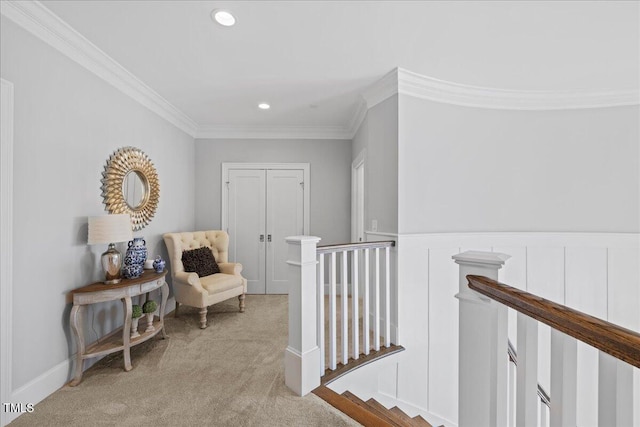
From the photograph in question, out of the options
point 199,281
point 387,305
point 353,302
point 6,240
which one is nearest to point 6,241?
point 6,240

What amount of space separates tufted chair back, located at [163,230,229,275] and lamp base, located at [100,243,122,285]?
105 centimetres

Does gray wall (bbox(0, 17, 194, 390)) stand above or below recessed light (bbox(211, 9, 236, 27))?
below

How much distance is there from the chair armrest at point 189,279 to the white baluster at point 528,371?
2.96 m

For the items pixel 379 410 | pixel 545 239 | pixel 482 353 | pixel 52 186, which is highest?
pixel 52 186

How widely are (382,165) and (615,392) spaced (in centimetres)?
258

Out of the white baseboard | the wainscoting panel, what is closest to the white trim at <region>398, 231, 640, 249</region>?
the wainscoting panel

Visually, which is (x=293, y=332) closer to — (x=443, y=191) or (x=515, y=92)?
(x=443, y=191)

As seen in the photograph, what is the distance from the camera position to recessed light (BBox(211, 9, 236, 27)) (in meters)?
1.92

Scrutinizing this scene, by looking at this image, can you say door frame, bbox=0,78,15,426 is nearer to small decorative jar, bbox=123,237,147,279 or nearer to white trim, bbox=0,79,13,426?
white trim, bbox=0,79,13,426

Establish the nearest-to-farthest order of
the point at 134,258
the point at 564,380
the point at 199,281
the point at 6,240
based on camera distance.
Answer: the point at 564,380, the point at 6,240, the point at 134,258, the point at 199,281

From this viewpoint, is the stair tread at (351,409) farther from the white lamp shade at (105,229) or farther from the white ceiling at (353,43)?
the white ceiling at (353,43)

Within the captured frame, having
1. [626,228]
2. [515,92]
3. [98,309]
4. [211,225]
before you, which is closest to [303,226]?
[211,225]

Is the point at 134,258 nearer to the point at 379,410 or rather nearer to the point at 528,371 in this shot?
the point at 379,410

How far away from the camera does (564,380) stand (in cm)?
75
